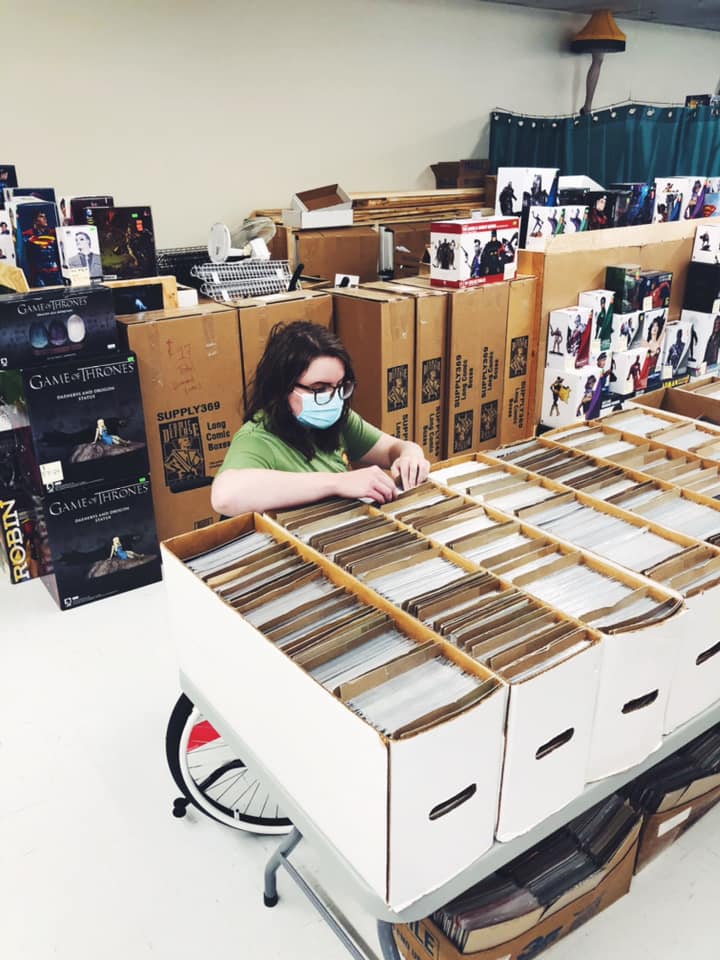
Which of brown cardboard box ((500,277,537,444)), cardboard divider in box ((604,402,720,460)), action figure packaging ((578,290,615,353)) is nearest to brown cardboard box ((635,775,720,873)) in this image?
cardboard divider in box ((604,402,720,460))

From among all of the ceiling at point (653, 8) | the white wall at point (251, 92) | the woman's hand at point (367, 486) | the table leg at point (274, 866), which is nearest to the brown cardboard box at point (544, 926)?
the table leg at point (274, 866)

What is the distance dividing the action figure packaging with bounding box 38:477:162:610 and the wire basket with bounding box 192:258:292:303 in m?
1.13

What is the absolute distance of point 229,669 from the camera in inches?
46.2

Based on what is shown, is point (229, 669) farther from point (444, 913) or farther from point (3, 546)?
point (3, 546)

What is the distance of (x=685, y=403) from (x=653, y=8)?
6687 mm

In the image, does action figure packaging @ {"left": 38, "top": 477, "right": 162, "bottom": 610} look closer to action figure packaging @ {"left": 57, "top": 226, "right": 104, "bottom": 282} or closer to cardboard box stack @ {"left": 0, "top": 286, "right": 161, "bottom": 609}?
cardboard box stack @ {"left": 0, "top": 286, "right": 161, "bottom": 609}

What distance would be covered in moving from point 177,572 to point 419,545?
1.35ft

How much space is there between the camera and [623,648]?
103cm

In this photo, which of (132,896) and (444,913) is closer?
(444,913)

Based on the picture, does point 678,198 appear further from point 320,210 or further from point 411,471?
point 411,471

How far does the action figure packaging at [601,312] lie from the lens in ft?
11.5

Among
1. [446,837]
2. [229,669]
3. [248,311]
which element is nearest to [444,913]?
[446,837]

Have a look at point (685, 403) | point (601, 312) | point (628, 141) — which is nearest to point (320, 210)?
point (601, 312)

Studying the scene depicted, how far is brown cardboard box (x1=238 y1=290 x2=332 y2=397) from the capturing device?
3205 millimetres
